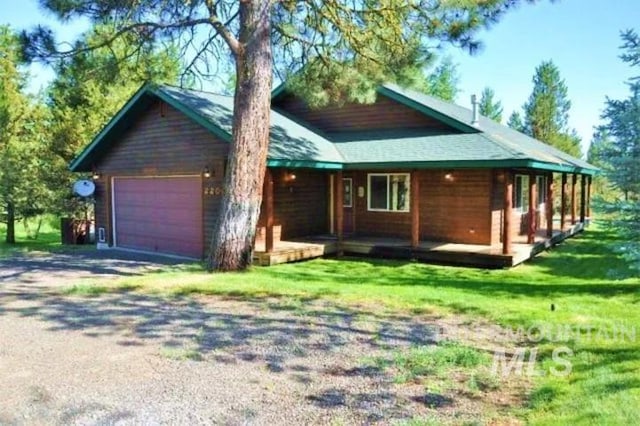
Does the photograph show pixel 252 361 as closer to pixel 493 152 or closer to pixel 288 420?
pixel 288 420

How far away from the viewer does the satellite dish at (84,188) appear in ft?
47.0

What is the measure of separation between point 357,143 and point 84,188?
25.5ft

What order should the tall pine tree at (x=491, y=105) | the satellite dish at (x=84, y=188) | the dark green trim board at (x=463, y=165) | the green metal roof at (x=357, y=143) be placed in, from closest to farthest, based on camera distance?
the dark green trim board at (x=463, y=165), the green metal roof at (x=357, y=143), the satellite dish at (x=84, y=188), the tall pine tree at (x=491, y=105)

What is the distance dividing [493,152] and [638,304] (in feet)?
15.4

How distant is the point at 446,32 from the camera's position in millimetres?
9609

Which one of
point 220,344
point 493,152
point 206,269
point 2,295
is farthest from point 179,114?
point 220,344

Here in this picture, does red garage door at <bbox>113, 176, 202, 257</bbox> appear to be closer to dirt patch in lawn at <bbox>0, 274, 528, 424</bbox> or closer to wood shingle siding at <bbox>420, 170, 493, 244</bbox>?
wood shingle siding at <bbox>420, 170, 493, 244</bbox>

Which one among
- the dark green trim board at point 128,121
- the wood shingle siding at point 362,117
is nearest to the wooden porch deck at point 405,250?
the dark green trim board at point 128,121

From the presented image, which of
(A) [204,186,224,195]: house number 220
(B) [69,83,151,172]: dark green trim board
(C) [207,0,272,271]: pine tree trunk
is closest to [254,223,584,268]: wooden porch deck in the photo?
(A) [204,186,224,195]: house number 220

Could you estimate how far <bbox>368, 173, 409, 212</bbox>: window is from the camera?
522 inches

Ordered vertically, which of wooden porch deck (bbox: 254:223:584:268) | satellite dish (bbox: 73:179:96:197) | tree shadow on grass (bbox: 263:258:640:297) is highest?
satellite dish (bbox: 73:179:96:197)

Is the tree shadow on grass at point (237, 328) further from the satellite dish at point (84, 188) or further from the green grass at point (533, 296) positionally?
the satellite dish at point (84, 188)

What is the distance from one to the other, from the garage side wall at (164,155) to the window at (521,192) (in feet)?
24.9

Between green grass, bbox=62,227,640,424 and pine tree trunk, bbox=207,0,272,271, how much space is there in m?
0.62
